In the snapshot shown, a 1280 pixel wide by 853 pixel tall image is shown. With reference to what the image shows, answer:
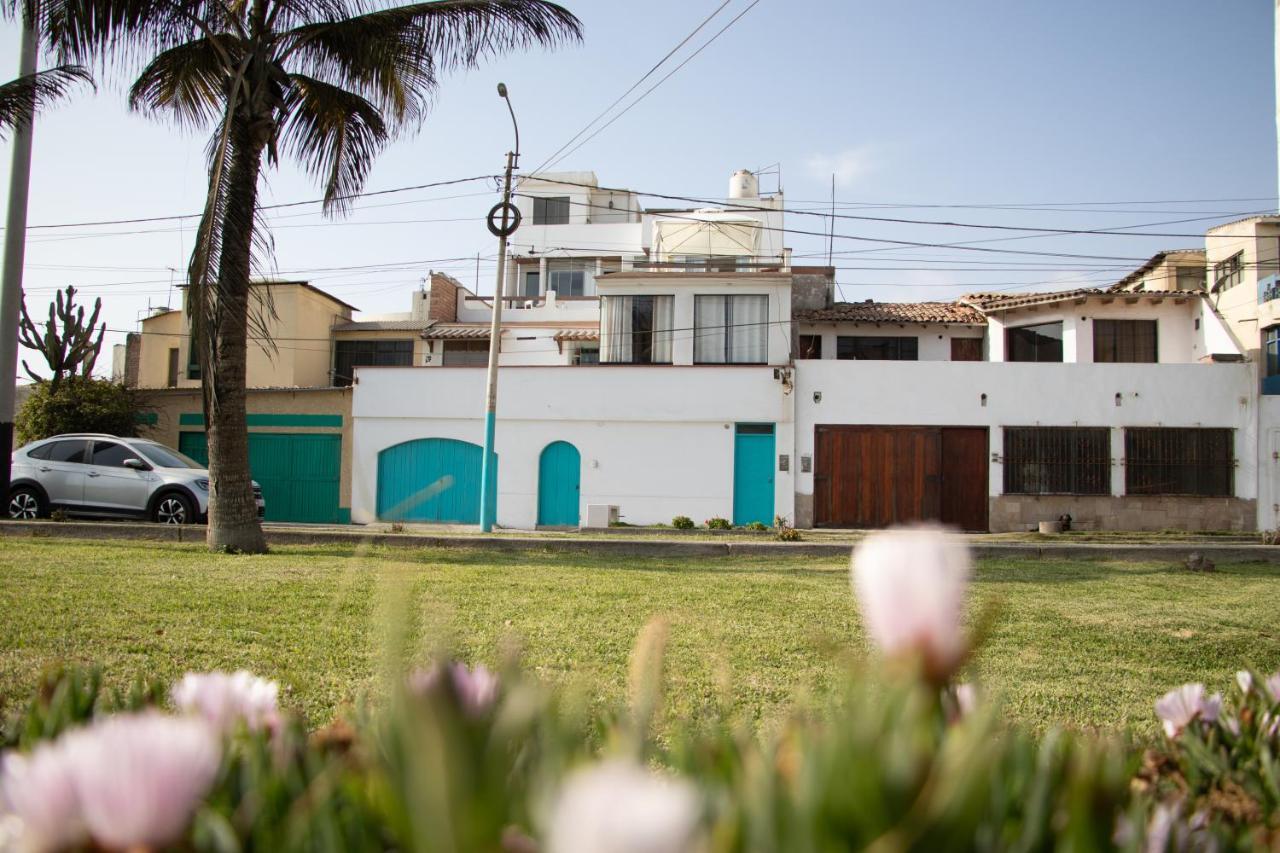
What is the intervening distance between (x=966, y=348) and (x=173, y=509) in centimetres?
2311

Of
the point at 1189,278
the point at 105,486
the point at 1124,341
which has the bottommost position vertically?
the point at 105,486

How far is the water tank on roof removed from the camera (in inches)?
1786

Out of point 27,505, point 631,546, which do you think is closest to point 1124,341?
point 631,546

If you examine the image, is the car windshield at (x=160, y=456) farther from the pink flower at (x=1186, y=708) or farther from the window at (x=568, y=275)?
the window at (x=568, y=275)

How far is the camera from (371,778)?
838 mm

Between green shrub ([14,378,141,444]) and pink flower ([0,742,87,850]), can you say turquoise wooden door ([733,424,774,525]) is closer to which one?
green shrub ([14,378,141,444])

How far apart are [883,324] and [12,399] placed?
22814 millimetres

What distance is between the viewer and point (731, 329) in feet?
81.5

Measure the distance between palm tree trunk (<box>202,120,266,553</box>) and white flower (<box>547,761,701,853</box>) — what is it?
10.7m

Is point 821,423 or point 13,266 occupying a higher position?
point 13,266

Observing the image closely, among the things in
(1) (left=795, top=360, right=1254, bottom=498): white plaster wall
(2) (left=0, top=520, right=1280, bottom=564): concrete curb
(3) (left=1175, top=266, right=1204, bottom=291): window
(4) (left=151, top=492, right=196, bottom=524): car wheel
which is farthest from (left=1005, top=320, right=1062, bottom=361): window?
(4) (left=151, top=492, right=196, bottom=524): car wheel

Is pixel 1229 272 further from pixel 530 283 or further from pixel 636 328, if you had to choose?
pixel 530 283

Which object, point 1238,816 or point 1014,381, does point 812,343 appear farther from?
point 1238,816

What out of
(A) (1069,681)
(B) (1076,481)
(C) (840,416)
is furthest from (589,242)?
(A) (1069,681)
